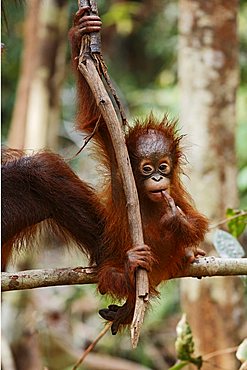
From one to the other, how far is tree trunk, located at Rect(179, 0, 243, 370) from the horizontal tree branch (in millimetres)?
1807

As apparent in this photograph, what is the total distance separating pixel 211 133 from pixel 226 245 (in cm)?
147

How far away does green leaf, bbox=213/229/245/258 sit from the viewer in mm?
3318

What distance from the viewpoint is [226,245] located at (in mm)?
3352

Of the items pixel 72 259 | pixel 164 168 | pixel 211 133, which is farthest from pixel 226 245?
pixel 72 259

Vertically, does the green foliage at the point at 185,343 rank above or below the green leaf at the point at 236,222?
below

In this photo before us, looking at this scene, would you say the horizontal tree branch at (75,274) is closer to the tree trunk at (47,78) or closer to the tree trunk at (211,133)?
the tree trunk at (211,133)

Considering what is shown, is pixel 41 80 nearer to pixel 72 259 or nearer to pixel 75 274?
pixel 72 259

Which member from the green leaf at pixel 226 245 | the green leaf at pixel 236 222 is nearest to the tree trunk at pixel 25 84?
the green leaf at pixel 236 222

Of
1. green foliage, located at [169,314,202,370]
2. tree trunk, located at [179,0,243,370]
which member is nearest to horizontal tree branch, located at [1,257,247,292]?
green foliage, located at [169,314,202,370]

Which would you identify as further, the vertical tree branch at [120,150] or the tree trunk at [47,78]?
the tree trunk at [47,78]

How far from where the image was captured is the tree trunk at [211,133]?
15.0 ft

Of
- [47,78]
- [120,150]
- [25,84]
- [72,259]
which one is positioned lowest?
[120,150]

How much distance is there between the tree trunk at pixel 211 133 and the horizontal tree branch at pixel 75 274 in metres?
1.81

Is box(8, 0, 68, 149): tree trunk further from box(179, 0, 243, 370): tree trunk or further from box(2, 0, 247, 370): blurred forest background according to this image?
box(179, 0, 243, 370): tree trunk
